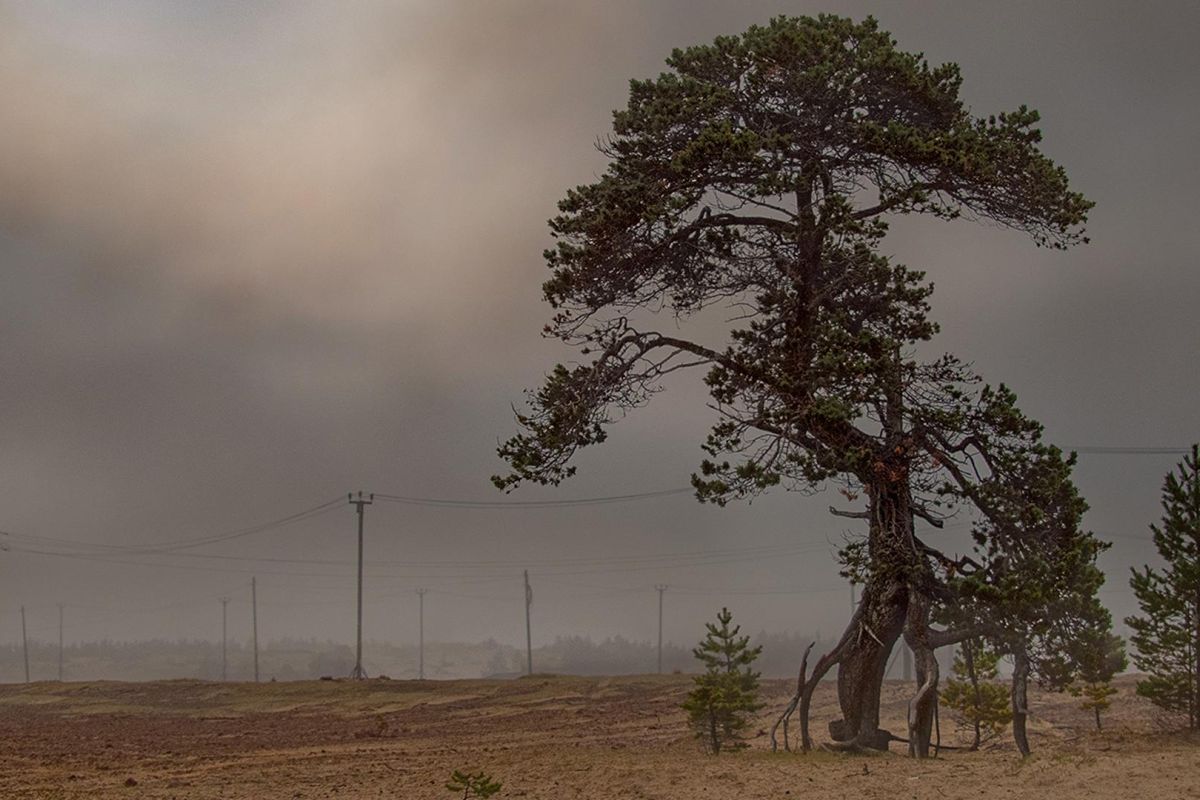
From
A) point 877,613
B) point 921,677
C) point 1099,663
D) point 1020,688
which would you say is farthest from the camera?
point 1099,663

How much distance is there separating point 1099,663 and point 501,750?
47.8 feet

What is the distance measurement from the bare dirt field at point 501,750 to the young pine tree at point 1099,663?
1329 mm

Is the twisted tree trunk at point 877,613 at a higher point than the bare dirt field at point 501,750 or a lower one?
higher

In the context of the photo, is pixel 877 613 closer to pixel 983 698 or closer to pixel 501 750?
pixel 501 750

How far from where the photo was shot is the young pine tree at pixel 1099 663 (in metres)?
24.7

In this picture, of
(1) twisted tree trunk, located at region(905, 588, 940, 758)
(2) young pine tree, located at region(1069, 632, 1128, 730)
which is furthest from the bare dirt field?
(2) young pine tree, located at region(1069, 632, 1128, 730)

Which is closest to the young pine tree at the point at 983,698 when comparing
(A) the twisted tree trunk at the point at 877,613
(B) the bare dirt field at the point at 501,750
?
(B) the bare dirt field at the point at 501,750

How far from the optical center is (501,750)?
85.1 feet

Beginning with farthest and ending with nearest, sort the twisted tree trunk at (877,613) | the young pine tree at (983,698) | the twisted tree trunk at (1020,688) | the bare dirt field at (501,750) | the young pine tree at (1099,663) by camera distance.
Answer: the young pine tree at (983,698), the young pine tree at (1099,663), the twisted tree trunk at (877,613), the twisted tree trunk at (1020,688), the bare dirt field at (501,750)

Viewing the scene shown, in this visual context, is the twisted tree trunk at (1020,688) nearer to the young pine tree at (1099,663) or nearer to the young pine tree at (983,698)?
the young pine tree at (1099,663)

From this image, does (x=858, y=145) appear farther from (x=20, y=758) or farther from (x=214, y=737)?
(x=214, y=737)

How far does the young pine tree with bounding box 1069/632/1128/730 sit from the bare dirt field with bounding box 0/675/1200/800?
1.33m

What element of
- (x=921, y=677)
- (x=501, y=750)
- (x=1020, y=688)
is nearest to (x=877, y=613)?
(x=921, y=677)

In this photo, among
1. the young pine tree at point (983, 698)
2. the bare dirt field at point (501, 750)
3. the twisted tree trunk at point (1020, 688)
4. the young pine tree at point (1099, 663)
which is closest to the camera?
the bare dirt field at point (501, 750)
